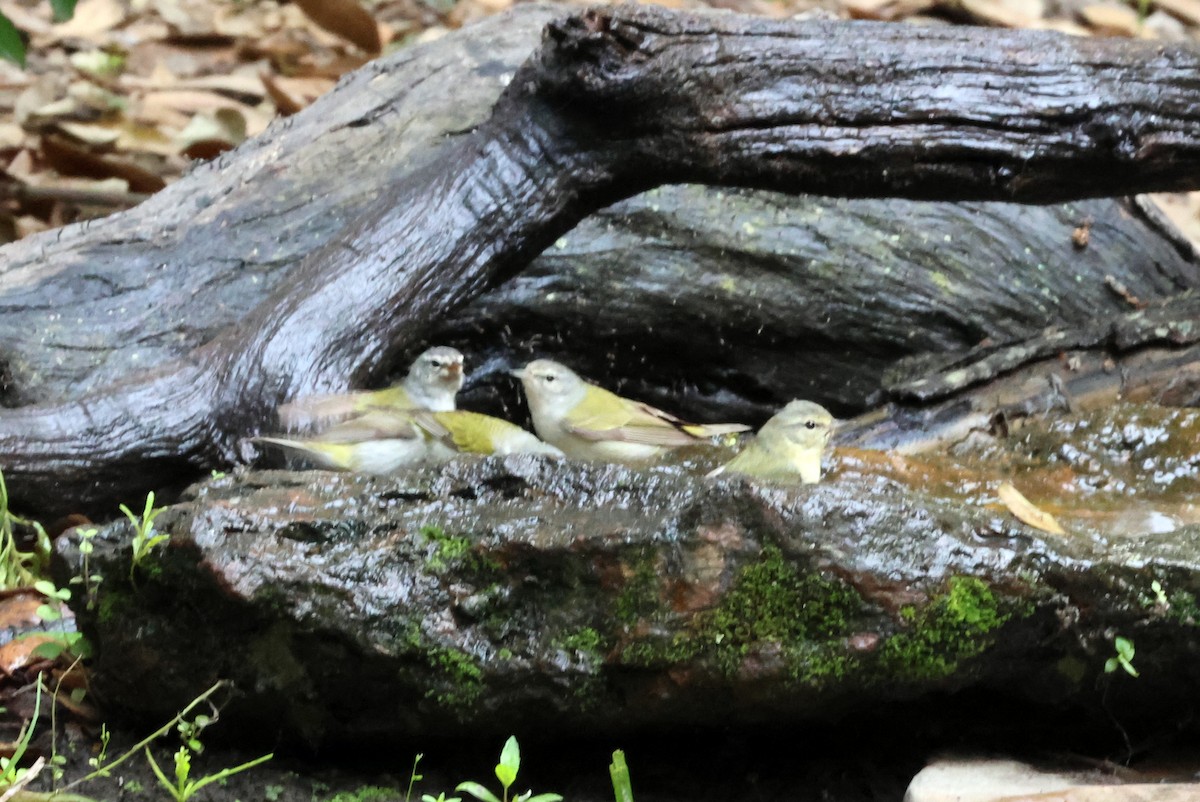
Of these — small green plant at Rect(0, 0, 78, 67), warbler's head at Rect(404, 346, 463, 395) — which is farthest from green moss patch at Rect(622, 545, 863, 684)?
small green plant at Rect(0, 0, 78, 67)

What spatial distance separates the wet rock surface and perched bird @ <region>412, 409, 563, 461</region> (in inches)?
55.5

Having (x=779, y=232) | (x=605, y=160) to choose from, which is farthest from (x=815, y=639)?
(x=779, y=232)

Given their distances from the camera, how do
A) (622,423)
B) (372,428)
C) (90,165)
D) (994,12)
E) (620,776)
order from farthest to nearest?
1. (994,12)
2. (90,165)
3. (622,423)
4. (372,428)
5. (620,776)

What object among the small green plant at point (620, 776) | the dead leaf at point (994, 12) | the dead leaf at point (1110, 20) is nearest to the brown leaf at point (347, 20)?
the dead leaf at point (994, 12)

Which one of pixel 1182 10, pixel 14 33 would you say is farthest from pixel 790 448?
pixel 1182 10

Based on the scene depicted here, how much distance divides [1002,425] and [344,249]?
2447mm

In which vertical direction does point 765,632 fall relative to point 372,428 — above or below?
above

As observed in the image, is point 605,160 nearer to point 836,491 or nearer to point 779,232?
point 779,232

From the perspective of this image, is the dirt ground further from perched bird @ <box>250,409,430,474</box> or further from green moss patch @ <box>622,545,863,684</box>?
perched bird @ <box>250,409,430,474</box>

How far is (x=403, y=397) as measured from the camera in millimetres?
4133

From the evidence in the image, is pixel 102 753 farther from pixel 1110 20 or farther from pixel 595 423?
pixel 1110 20

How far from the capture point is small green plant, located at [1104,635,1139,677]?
2.38 metres

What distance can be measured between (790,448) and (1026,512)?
0.88 m

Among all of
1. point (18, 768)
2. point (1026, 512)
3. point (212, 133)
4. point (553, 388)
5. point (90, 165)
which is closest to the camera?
point (18, 768)
